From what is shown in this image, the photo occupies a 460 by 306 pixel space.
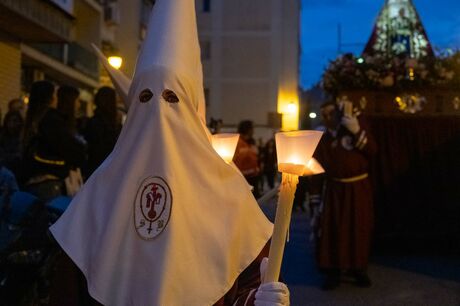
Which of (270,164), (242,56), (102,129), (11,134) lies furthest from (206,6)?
(102,129)

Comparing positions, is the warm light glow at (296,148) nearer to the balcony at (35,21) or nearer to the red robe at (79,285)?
the red robe at (79,285)

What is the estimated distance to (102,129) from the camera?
5.76 m

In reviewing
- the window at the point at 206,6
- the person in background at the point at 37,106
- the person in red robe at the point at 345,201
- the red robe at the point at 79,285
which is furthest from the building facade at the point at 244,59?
the red robe at the point at 79,285

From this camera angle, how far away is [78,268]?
8.04 ft

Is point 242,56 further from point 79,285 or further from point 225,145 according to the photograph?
point 79,285

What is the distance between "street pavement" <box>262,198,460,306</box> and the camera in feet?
20.9

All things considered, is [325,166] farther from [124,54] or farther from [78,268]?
[124,54]

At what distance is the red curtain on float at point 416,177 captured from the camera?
840 centimetres

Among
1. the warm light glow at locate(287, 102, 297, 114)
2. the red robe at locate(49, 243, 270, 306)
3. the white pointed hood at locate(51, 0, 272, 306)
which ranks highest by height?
the warm light glow at locate(287, 102, 297, 114)

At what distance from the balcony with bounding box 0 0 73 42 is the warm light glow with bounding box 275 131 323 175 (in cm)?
1204

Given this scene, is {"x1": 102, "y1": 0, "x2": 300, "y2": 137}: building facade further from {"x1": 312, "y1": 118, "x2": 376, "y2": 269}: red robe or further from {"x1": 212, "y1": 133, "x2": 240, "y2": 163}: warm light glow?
{"x1": 212, "y1": 133, "x2": 240, "y2": 163}: warm light glow

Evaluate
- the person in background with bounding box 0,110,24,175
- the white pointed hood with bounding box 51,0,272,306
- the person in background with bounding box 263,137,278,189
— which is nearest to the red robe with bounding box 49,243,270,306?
the white pointed hood with bounding box 51,0,272,306

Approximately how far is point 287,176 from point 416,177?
686 centimetres

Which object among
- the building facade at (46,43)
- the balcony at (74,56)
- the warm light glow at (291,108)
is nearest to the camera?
the building facade at (46,43)
